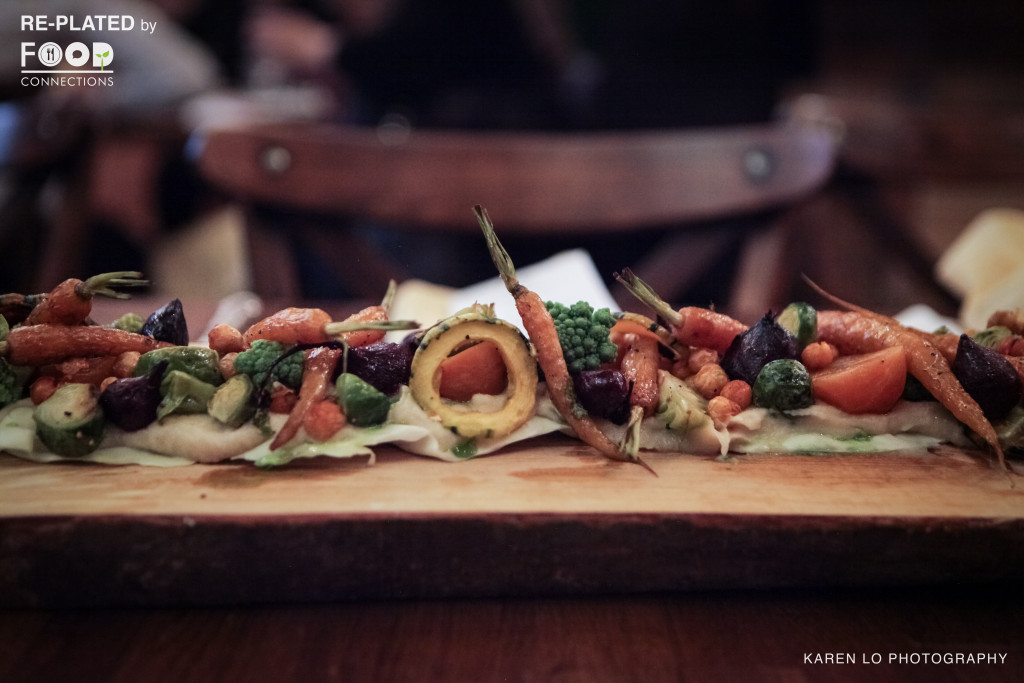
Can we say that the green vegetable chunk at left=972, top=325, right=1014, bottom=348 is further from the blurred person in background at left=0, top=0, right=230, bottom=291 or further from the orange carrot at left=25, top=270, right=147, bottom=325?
the blurred person in background at left=0, top=0, right=230, bottom=291

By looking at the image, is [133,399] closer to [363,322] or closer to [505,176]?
[363,322]

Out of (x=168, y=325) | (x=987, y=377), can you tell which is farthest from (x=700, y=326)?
(x=168, y=325)

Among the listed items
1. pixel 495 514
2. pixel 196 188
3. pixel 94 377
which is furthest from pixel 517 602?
pixel 196 188

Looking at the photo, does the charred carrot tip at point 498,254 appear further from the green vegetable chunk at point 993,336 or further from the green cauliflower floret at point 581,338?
the green vegetable chunk at point 993,336

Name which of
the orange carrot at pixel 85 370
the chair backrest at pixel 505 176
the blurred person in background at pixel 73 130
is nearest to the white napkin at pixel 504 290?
the chair backrest at pixel 505 176

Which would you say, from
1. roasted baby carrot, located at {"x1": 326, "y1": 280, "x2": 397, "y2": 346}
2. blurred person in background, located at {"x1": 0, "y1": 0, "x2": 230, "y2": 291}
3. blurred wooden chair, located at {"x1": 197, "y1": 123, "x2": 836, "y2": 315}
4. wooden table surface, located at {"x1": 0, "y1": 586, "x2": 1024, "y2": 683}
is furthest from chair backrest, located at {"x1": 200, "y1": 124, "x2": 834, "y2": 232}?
wooden table surface, located at {"x1": 0, "y1": 586, "x2": 1024, "y2": 683}

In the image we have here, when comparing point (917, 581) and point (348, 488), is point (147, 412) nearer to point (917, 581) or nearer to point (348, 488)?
point (348, 488)

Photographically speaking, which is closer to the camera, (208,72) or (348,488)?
(348,488)

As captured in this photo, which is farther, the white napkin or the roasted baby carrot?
the white napkin
